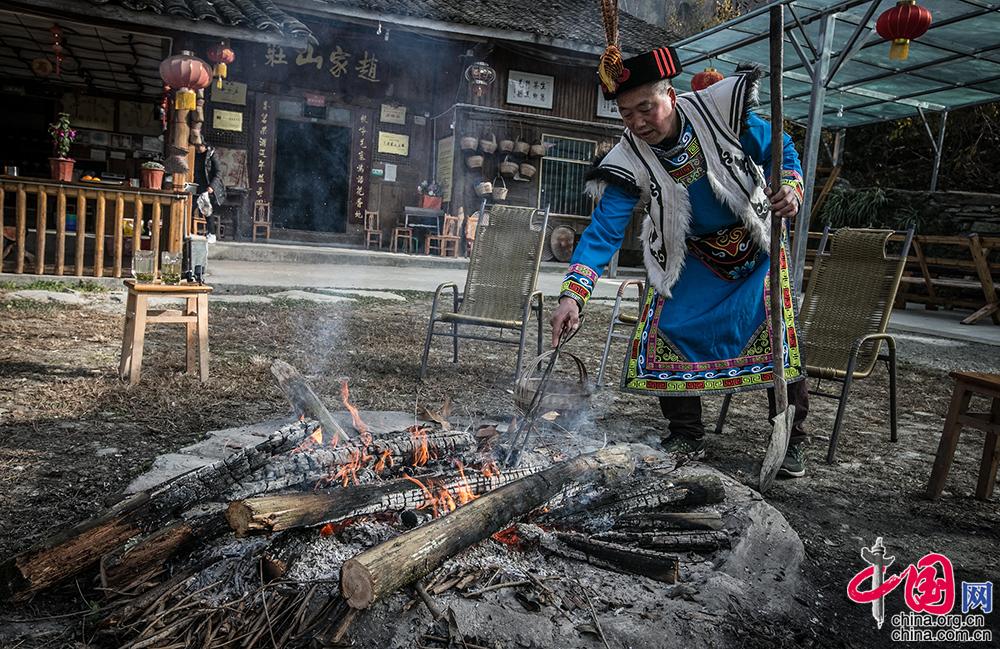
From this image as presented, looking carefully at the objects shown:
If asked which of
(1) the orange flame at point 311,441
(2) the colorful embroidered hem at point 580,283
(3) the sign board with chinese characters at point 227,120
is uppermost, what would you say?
(3) the sign board with chinese characters at point 227,120

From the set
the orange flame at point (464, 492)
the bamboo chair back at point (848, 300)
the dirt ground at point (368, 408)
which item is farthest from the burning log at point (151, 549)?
the bamboo chair back at point (848, 300)

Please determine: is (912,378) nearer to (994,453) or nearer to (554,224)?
(994,453)

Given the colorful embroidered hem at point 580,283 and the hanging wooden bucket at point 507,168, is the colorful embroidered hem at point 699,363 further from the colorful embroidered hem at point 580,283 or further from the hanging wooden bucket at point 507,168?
the hanging wooden bucket at point 507,168

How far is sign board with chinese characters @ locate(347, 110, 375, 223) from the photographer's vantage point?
15.0m

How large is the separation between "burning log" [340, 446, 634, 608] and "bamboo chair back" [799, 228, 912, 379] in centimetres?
223

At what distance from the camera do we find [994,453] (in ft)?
10.8

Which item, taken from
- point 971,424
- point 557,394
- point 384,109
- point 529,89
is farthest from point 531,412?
point 529,89

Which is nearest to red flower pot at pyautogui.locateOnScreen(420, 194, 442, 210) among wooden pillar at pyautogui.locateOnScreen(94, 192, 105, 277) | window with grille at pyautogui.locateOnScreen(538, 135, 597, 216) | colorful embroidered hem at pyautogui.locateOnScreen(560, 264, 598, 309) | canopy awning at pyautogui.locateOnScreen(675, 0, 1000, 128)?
window with grille at pyautogui.locateOnScreen(538, 135, 597, 216)

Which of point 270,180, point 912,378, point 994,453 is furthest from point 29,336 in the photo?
point 270,180

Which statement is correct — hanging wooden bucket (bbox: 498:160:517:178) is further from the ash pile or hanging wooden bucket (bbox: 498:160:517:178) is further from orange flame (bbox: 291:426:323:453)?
the ash pile

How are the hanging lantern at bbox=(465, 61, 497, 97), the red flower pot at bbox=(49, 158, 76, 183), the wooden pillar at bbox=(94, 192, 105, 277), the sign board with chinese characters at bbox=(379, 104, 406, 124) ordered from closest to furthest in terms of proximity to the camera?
the wooden pillar at bbox=(94, 192, 105, 277), the red flower pot at bbox=(49, 158, 76, 183), the hanging lantern at bbox=(465, 61, 497, 97), the sign board with chinese characters at bbox=(379, 104, 406, 124)

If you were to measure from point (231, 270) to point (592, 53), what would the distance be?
31.9 feet

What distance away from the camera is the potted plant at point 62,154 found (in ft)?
28.3

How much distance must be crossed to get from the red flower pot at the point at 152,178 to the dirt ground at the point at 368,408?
87.9 inches
